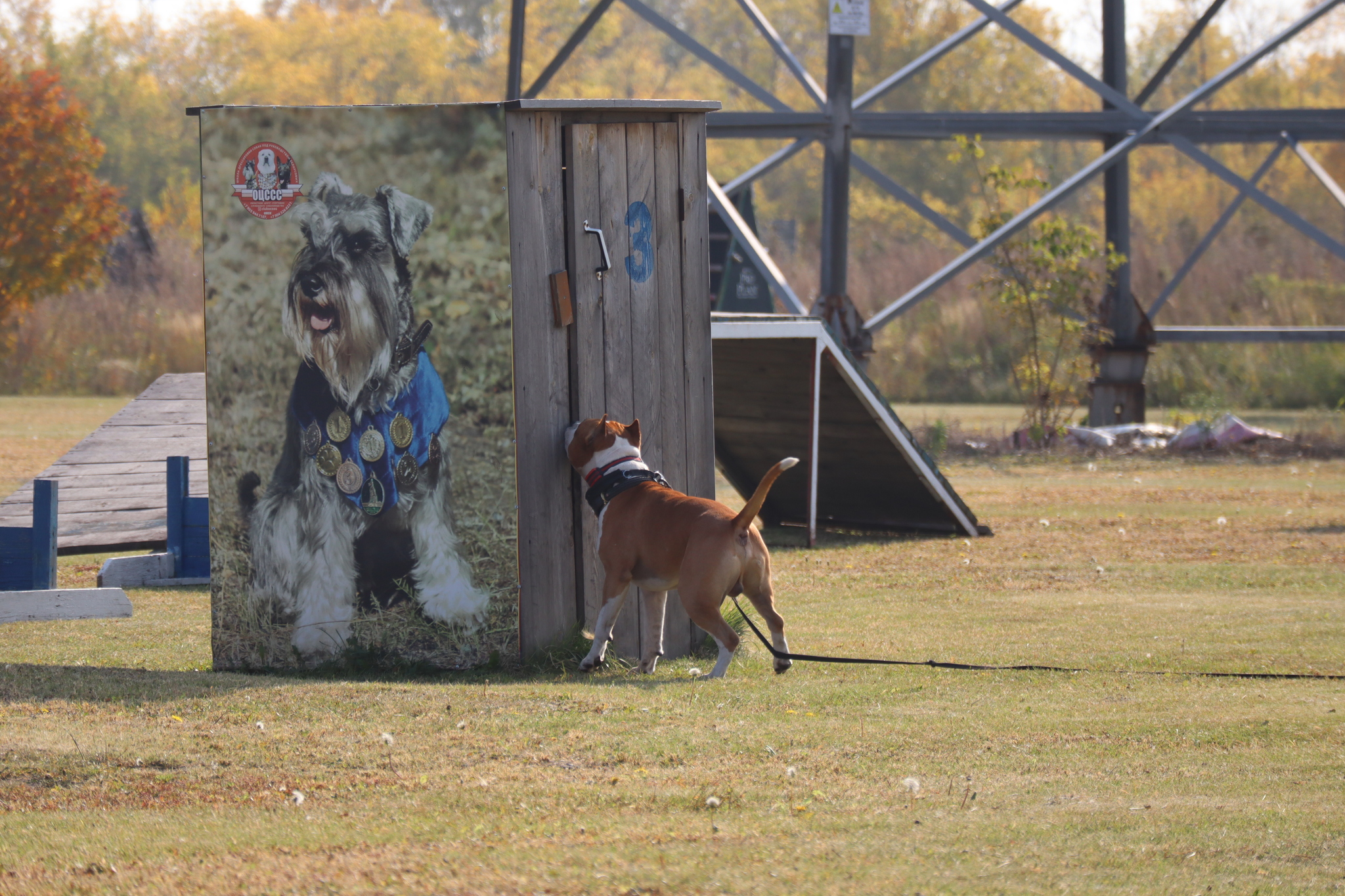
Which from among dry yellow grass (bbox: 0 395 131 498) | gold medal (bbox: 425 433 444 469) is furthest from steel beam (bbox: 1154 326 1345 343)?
gold medal (bbox: 425 433 444 469)

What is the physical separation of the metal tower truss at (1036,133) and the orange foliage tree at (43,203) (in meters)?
14.1

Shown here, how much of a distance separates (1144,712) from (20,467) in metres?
14.7

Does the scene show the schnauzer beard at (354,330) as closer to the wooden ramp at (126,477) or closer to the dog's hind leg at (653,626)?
the dog's hind leg at (653,626)

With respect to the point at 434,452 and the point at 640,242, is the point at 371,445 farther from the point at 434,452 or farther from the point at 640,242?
the point at 640,242

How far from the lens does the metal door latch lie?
7.88 m

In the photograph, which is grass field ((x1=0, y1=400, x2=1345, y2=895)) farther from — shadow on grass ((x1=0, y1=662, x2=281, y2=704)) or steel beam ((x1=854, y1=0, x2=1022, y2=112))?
steel beam ((x1=854, y1=0, x2=1022, y2=112))

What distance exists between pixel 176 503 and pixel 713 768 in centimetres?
653

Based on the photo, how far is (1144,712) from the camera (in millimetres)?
6684

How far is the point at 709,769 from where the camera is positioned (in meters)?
5.62

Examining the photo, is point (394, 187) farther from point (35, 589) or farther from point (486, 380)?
point (35, 589)

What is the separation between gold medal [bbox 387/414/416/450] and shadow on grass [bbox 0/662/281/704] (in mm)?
1243

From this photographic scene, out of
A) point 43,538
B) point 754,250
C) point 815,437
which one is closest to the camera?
point 43,538

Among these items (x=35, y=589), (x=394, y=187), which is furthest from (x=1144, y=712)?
(x=35, y=589)

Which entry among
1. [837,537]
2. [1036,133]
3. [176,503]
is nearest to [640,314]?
[176,503]
